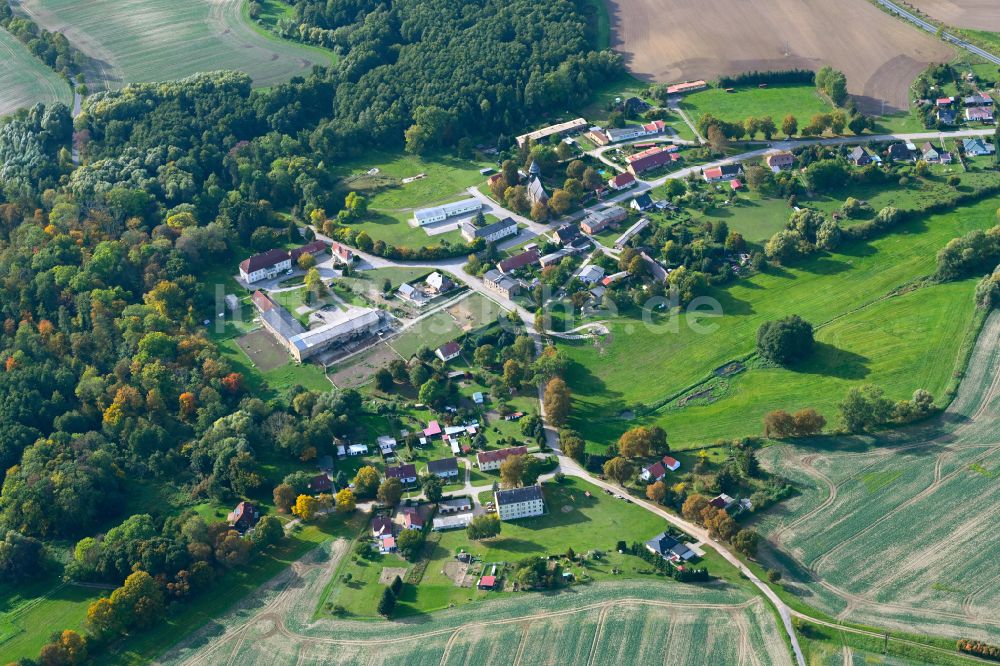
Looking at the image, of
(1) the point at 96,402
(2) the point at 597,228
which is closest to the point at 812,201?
(2) the point at 597,228

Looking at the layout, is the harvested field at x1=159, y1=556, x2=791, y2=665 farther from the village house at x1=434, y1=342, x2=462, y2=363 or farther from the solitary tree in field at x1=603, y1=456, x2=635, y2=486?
the village house at x1=434, y1=342, x2=462, y2=363

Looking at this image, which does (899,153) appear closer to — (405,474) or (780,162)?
(780,162)

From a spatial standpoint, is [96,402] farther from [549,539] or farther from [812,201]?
[812,201]

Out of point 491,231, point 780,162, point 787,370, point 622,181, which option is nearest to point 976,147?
point 780,162

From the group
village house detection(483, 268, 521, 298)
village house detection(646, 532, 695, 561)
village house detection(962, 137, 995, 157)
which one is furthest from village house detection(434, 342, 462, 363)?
village house detection(962, 137, 995, 157)

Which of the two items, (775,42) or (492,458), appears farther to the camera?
(775,42)
